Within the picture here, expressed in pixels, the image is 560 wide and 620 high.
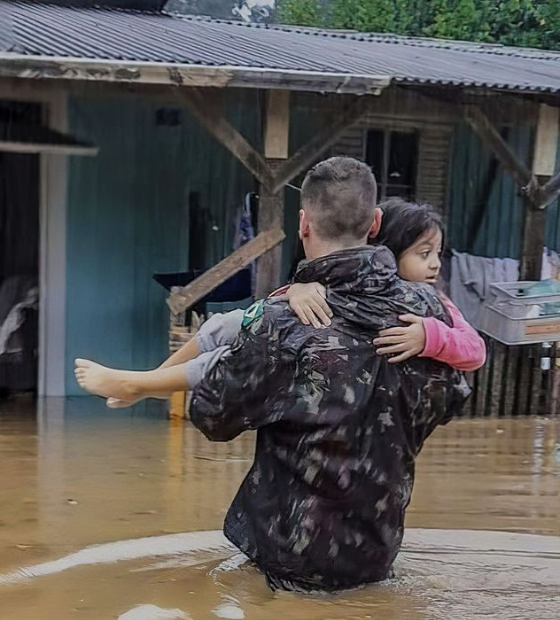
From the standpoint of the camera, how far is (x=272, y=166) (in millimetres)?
7820

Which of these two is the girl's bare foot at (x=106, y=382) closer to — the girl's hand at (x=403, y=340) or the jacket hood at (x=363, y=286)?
the jacket hood at (x=363, y=286)

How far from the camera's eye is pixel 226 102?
9.47 meters

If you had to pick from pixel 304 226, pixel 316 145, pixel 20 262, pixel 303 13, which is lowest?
pixel 20 262

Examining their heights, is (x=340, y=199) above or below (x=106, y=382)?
above

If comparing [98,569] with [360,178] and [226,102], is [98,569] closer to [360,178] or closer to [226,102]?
[360,178]

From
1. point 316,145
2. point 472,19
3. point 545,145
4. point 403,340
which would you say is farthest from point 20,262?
point 472,19

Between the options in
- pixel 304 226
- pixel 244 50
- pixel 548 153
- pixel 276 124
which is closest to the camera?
pixel 304 226

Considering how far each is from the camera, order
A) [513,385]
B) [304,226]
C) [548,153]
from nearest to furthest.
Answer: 1. [304,226]
2. [548,153]
3. [513,385]

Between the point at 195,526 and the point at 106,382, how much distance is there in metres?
2.40

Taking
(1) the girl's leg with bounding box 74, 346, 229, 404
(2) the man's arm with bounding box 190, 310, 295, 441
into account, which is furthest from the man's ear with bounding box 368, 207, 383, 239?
(1) the girl's leg with bounding box 74, 346, 229, 404

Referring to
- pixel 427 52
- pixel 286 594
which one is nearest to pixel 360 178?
pixel 286 594

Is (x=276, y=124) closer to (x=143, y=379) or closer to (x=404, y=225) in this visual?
(x=404, y=225)

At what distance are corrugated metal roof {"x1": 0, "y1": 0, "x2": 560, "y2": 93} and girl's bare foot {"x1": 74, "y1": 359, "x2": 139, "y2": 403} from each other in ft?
13.6

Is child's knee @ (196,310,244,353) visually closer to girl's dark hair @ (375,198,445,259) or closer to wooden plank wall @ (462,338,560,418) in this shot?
girl's dark hair @ (375,198,445,259)
